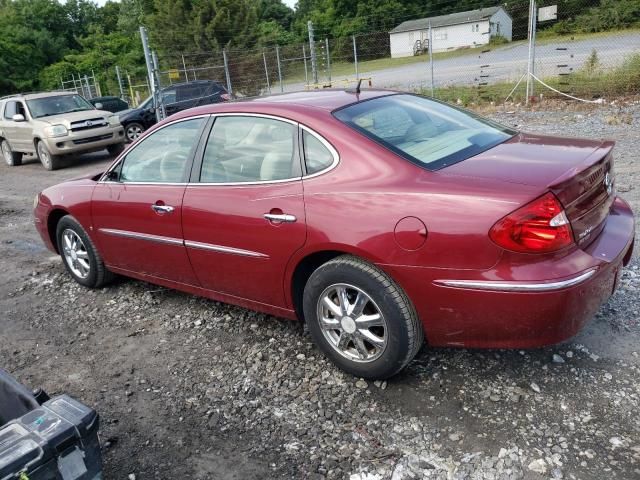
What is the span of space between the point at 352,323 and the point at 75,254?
122 inches

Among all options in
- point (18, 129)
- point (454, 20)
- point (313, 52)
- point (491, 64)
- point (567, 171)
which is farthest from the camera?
point (454, 20)

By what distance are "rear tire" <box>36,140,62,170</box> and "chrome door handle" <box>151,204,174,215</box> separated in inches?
397

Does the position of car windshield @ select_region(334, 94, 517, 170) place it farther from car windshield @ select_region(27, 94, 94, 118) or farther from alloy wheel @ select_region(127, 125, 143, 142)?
alloy wheel @ select_region(127, 125, 143, 142)

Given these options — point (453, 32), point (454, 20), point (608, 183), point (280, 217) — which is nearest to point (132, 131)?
point (280, 217)

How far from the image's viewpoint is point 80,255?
5.04 metres

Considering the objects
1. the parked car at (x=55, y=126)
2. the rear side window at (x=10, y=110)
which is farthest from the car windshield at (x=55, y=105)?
the rear side window at (x=10, y=110)

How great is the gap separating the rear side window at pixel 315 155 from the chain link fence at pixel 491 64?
36.9 ft

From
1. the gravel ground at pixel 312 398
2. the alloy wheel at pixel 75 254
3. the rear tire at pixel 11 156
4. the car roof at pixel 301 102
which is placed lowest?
the rear tire at pixel 11 156

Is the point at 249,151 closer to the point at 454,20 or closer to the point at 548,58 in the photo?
the point at 548,58

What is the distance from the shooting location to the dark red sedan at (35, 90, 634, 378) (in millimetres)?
2625

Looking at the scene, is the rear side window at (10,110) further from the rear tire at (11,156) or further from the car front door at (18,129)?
the rear tire at (11,156)

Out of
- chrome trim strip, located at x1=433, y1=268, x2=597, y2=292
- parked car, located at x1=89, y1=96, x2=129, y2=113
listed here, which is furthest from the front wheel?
chrome trim strip, located at x1=433, y1=268, x2=597, y2=292

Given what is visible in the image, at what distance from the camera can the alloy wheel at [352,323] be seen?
10.1 ft

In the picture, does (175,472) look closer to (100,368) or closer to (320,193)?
(100,368)
